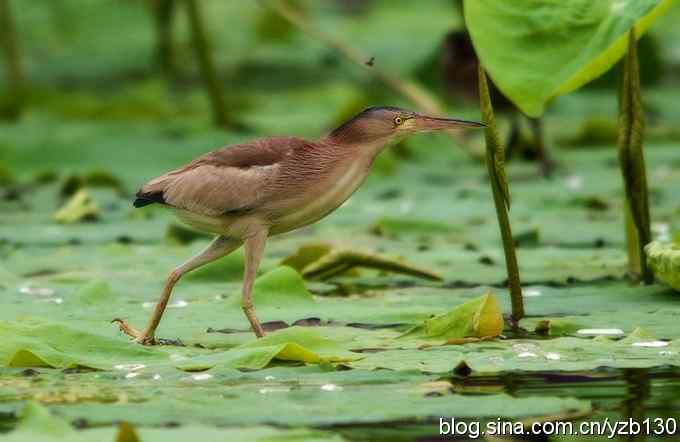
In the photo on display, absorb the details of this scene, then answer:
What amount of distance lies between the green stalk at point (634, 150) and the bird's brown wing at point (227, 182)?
96cm

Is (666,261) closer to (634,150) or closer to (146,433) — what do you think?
(634,150)

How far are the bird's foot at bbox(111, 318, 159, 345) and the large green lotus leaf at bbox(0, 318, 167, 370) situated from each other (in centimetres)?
18

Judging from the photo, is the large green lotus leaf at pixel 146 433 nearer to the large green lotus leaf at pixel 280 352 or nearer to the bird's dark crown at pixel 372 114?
the large green lotus leaf at pixel 280 352

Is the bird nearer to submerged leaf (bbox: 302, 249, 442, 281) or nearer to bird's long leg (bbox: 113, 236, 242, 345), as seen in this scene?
bird's long leg (bbox: 113, 236, 242, 345)

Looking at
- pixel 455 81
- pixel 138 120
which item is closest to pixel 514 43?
pixel 455 81

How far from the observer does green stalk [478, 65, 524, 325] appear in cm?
412

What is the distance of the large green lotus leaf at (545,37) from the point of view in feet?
12.6

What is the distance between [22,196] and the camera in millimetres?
7887

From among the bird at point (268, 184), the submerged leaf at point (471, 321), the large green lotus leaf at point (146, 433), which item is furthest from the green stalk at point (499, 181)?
the large green lotus leaf at point (146, 433)

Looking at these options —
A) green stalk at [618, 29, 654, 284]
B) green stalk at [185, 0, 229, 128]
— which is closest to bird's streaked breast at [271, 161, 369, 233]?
green stalk at [618, 29, 654, 284]

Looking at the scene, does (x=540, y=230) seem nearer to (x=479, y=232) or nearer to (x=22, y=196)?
(x=479, y=232)

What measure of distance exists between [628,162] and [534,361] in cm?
114

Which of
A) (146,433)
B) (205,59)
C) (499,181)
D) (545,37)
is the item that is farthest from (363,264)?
(205,59)

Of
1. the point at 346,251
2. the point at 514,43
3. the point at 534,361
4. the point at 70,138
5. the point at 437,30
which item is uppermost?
the point at 437,30
